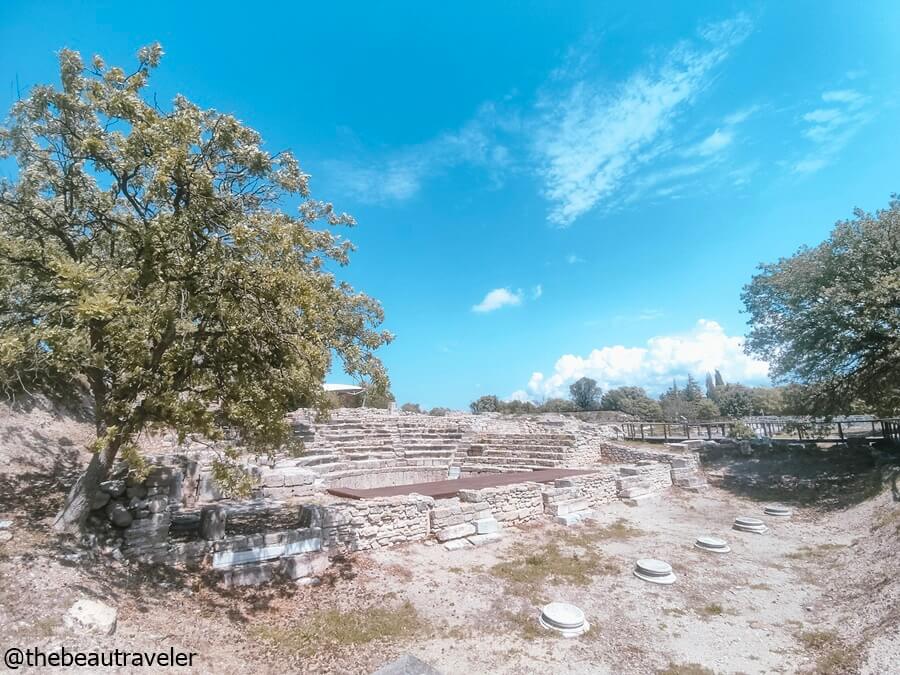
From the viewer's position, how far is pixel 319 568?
25.5 ft

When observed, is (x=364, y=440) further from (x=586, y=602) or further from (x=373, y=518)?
(x=586, y=602)

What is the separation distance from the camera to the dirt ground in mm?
5156

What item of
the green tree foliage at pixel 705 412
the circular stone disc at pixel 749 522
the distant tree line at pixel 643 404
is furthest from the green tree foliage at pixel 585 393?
the circular stone disc at pixel 749 522

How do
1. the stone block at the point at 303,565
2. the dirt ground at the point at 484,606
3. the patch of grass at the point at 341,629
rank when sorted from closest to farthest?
the dirt ground at the point at 484,606 < the patch of grass at the point at 341,629 < the stone block at the point at 303,565

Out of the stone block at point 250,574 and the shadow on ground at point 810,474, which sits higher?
the stone block at point 250,574

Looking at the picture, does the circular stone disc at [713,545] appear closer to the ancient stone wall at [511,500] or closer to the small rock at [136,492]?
the ancient stone wall at [511,500]

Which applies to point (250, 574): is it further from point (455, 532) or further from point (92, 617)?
point (455, 532)

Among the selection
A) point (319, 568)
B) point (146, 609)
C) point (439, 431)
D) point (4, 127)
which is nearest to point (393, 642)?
point (319, 568)

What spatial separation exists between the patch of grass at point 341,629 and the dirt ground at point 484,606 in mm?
29

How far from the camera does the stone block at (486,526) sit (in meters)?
10.4

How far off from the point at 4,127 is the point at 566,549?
44.0 feet

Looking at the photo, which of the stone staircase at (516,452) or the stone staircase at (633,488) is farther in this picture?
the stone staircase at (516,452)

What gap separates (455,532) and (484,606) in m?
3.13

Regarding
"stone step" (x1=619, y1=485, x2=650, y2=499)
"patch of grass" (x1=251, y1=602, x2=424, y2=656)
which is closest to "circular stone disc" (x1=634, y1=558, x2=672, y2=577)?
"patch of grass" (x1=251, y1=602, x2=424, y2=656)
